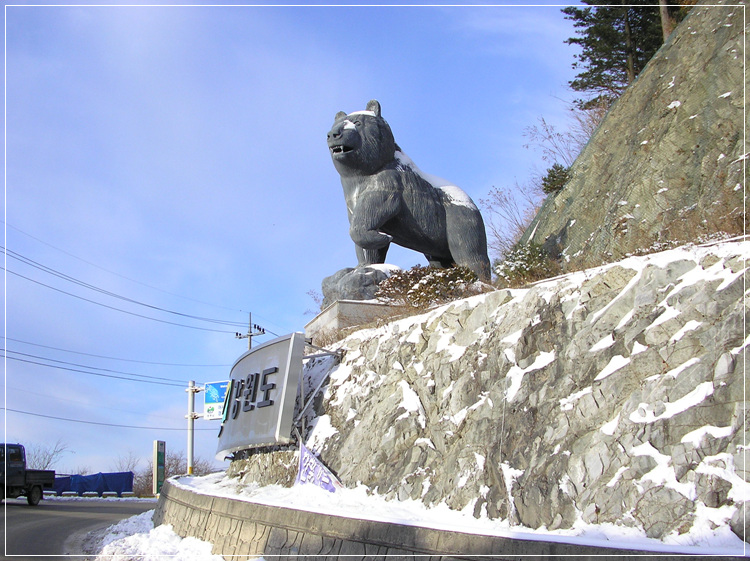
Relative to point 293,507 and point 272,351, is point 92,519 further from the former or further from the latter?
point 293,507

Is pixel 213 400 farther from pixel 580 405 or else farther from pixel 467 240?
pixel 580 405

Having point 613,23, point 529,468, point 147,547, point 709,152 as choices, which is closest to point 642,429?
point 529,468

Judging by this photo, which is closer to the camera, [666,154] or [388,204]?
[388,204]

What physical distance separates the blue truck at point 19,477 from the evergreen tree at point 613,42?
805 inches

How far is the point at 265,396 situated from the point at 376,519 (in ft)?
14.7

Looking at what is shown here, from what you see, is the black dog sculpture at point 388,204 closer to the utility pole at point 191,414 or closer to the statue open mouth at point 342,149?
the statue open mouth at point 342,149

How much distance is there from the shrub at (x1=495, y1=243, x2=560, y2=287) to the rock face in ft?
2.55

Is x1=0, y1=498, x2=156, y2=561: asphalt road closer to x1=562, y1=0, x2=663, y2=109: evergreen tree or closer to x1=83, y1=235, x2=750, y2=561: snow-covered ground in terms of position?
x1=83, y1=235, x2=750, y2=561: snow-covered ground

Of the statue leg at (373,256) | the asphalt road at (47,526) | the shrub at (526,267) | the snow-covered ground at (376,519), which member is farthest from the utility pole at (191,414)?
the shrub at (526,267)

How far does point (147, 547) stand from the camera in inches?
348

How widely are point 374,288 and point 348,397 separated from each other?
306 centimetres

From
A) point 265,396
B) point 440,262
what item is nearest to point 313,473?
point 265,396

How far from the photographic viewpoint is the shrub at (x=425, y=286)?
439 inches

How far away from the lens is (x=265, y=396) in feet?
34.0
